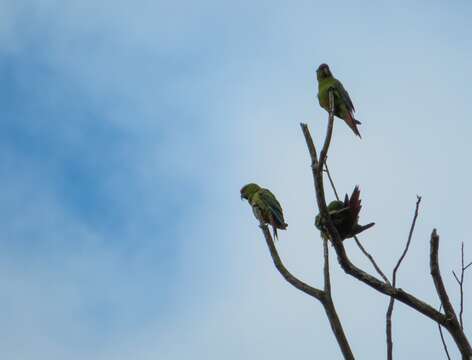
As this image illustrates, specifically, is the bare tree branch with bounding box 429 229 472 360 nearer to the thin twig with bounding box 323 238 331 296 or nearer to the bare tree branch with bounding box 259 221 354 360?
the bare tree branch with bounding box 259 221 354 360

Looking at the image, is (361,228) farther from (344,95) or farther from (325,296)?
(344,95)

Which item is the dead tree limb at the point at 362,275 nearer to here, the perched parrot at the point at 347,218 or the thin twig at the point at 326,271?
the thin twig at the point at 326,271

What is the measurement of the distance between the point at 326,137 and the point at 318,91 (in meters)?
3.02

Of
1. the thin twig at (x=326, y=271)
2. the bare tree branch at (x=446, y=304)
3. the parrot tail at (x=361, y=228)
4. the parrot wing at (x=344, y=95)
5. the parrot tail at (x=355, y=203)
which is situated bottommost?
the bare tree branch at (x=446, y=304)

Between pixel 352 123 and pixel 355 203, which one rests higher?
pixel 352 123

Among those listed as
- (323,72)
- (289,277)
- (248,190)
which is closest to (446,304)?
(289,277)

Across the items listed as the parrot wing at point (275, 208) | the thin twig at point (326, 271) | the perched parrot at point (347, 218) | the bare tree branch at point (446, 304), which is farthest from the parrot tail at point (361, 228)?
the parrot wing at point (275, 208)

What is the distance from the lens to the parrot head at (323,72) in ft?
26.5

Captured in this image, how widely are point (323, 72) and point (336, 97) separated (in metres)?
0.72

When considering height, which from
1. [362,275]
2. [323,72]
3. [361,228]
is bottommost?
[362,275]

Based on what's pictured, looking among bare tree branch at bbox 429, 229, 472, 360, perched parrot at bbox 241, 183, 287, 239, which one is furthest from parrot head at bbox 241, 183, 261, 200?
bare tree branch at bbox 429, 229, 472, 360

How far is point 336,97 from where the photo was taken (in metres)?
7.53

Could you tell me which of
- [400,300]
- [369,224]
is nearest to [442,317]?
[400,300]

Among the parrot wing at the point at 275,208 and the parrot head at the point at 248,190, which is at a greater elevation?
the parrot head at the point at 248,190
